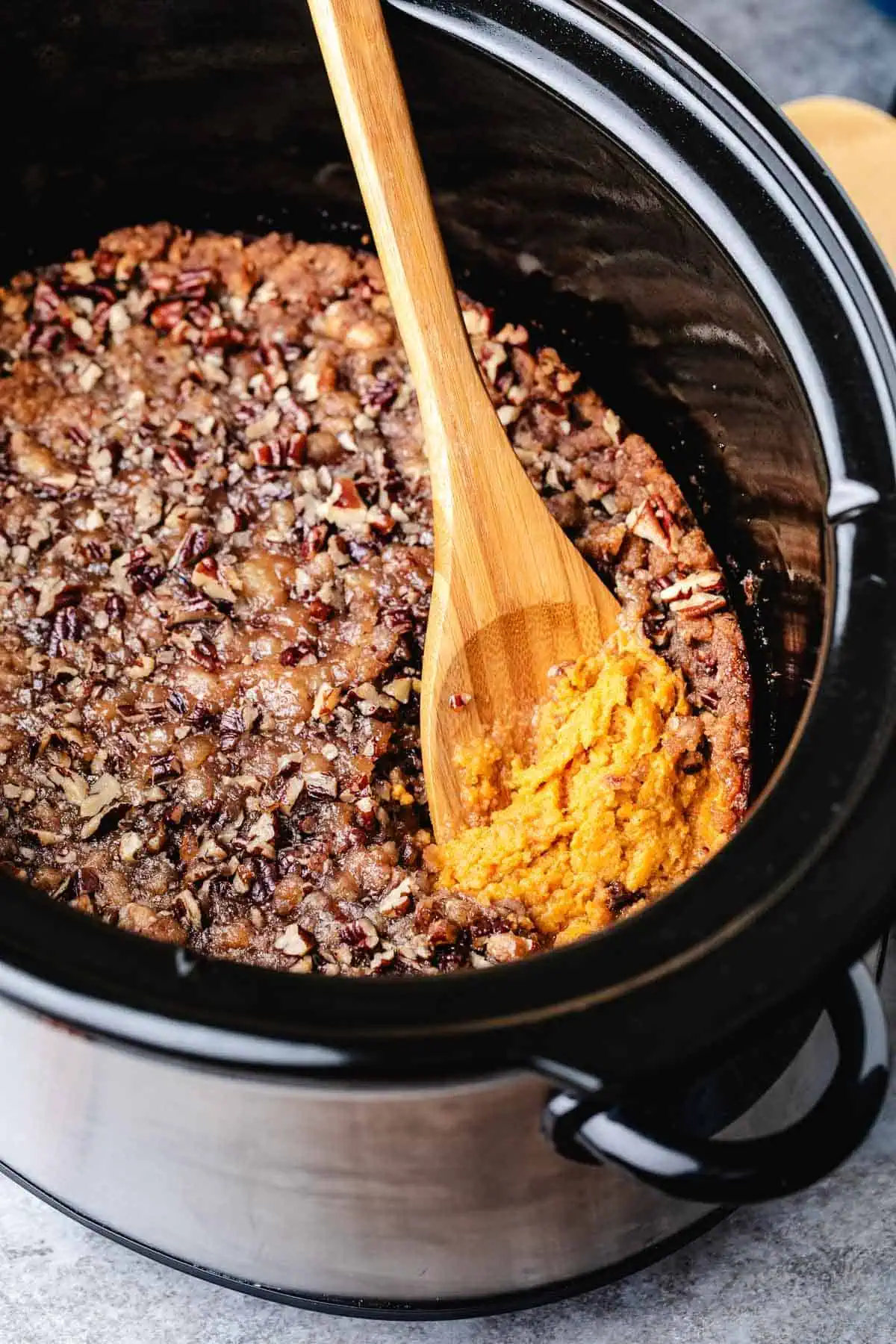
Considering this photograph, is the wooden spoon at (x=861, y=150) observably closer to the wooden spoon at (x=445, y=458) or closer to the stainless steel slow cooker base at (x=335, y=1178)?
the wooden spoon at (x=445, y=458)

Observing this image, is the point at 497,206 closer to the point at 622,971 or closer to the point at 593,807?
the point at 593,807

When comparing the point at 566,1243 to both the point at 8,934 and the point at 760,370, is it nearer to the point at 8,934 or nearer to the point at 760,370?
the point at 8,934

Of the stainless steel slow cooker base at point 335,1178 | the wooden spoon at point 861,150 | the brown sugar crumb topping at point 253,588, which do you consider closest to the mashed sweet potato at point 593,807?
the brown sugar crumb topping at point 253,588

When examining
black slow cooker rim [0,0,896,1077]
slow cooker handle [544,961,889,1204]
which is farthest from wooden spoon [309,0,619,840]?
slow cooker handle [544,961,889,1204]

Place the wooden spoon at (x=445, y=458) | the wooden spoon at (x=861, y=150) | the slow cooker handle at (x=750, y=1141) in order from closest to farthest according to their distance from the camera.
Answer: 1. the slow cooker handle at (x=750, y=1141)
2. the wooden spoon at (x=445, y=458)
3. the wooden spoon at (x=861, y=150)

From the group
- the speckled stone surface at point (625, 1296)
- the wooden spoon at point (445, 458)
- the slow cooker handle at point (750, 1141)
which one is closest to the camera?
the slow cooker handle at point (750, 1141)

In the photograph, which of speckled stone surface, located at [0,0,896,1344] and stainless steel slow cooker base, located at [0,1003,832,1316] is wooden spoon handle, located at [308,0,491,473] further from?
speckled stone surface, located at [0,0,896,1344]

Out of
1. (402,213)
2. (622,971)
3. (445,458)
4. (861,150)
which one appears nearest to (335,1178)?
(622,971)
